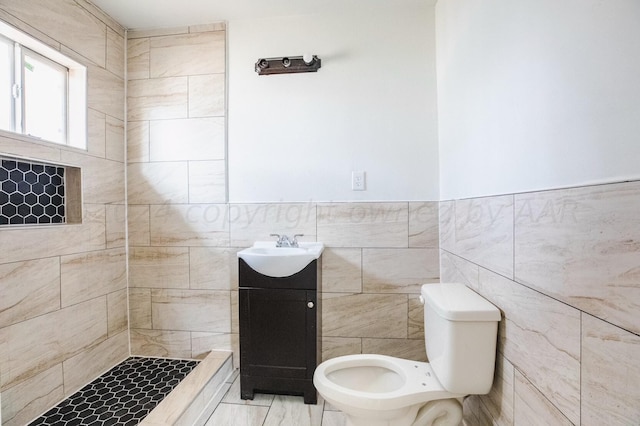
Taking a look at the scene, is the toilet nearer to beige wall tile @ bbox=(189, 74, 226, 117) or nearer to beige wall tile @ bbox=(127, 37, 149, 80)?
beige wall tile @ bbox=(189, 74, 226, 117)

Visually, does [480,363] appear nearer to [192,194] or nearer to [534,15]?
[534,15]

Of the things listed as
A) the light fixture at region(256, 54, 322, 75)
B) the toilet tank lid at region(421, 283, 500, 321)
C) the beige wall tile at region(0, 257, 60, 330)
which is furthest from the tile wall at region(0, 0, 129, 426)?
the toilet tank lid at region(421, 283, 500, 321)

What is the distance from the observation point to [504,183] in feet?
3.64

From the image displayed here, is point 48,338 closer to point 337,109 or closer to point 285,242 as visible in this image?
point 285,242

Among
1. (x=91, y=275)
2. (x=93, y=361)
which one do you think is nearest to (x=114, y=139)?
(x=91, y=275)

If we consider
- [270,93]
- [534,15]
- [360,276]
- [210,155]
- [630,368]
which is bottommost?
[360,276]

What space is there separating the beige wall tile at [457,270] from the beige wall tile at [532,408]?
438mm

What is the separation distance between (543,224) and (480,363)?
62 centimetres

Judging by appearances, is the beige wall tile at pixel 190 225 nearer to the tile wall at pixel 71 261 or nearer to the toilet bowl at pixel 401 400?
the tile wall at pixel 71 261

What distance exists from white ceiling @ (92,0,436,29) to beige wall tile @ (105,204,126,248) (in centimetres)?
133

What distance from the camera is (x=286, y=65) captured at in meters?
1.94

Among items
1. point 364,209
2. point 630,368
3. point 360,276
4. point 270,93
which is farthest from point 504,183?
point 270,93

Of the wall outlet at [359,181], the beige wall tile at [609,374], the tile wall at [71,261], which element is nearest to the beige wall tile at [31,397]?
the tile wall at [71,261]

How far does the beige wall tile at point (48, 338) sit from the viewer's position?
1.41 m
